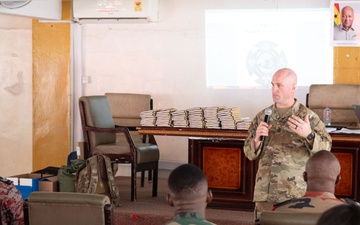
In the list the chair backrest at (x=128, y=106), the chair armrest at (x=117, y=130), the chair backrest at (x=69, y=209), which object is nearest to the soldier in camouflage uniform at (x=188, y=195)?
the chair backrest at (x=69, y=209)

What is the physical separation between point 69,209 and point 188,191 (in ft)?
3.31

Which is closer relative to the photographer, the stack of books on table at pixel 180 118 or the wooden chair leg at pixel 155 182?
the stack of books on table at pixel 180 118

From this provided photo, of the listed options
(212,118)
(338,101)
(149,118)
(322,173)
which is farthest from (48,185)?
(322,173)

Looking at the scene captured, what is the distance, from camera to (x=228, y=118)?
7.09 metres

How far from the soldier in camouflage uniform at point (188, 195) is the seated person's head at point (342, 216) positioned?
845mm

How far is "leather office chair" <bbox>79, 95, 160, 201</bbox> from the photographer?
7.55 meters

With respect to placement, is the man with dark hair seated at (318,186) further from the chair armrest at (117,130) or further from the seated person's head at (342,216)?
the chair armrest at (117,130)

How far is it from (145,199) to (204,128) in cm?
115

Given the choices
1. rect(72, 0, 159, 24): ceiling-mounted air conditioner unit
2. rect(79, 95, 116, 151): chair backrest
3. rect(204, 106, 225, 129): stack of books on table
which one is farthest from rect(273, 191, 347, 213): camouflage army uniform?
rect(72, 0, 159, 24): ceiling-mounted air conditioner unit

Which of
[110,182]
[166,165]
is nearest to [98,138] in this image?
[110,182]

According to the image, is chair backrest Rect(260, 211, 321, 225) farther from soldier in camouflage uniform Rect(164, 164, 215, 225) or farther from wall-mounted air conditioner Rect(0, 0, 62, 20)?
wall-mounted air conditioner Rect(0, 0, 62, 20)

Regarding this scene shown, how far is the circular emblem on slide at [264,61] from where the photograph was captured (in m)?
9.16

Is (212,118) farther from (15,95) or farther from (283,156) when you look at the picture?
(15,95)

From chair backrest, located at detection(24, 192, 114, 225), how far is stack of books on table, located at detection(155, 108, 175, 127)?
11.7 ft
